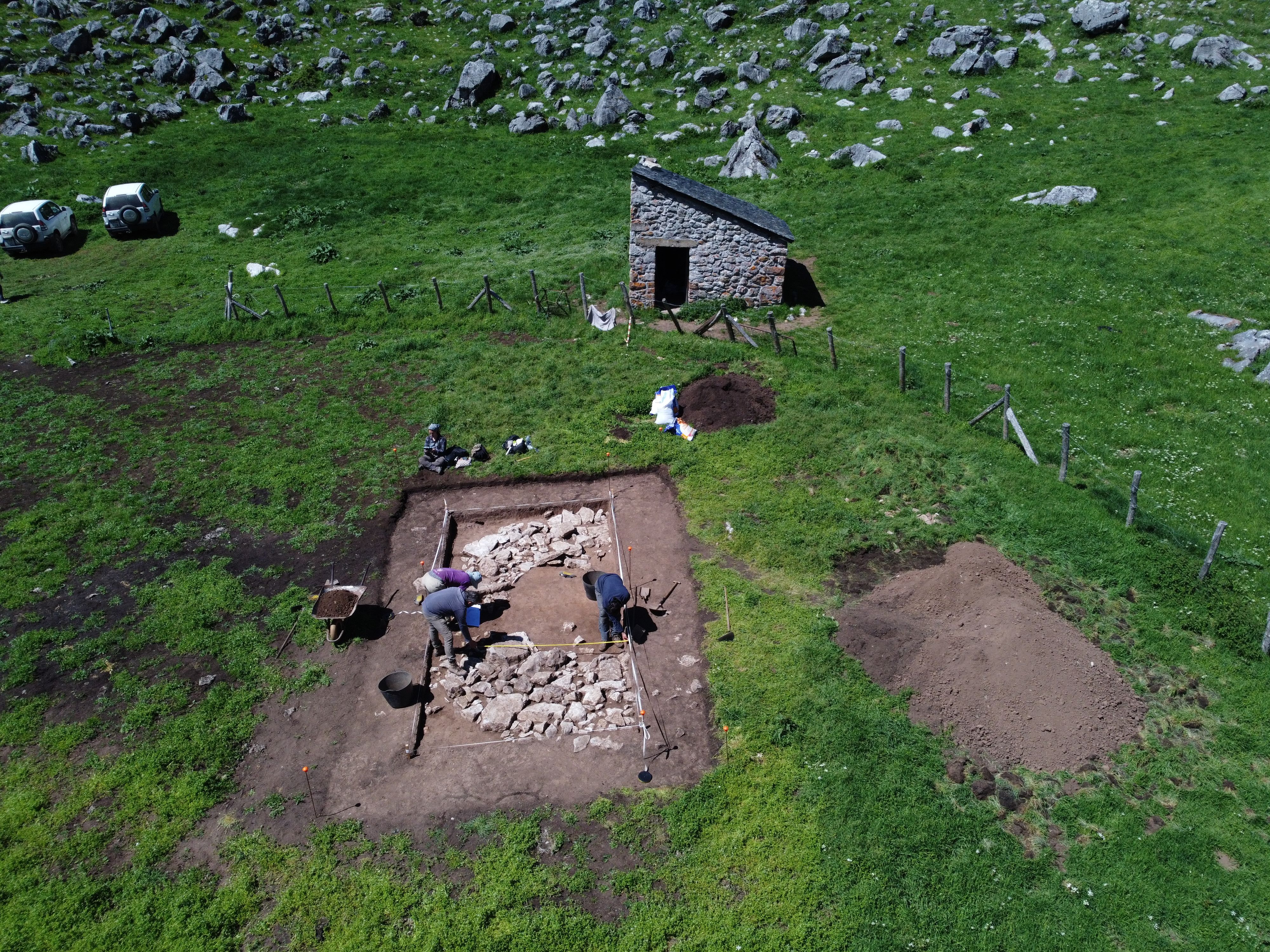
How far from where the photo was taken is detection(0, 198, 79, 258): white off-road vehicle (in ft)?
112

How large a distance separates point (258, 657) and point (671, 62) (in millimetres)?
45059

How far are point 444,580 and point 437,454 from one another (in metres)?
6.07

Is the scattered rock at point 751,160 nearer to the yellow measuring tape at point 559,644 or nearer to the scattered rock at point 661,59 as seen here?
the scattered rock at point 661,59

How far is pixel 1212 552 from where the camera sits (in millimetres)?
14977

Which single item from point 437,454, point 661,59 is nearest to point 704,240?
point 437,454

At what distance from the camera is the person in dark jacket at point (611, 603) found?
14781mm

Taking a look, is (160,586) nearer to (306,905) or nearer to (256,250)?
(306,905)

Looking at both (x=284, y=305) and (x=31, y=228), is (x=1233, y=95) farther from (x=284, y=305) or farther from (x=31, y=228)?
(x=31, y=228)

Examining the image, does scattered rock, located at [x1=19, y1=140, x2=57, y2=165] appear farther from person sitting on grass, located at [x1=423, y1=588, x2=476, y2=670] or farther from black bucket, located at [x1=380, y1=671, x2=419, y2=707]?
black bucket, located at [x1=380, y1=671, x2=419, y2=707]

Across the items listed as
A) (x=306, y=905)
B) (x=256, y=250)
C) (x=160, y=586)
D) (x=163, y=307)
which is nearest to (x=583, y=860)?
(x=306, y=905)

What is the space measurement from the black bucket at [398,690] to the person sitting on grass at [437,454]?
7133 millimetres

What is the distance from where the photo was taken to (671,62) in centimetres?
4781

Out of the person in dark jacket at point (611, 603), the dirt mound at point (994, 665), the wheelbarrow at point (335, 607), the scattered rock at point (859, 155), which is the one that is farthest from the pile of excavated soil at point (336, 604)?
the scattered rock at point (859, 155)

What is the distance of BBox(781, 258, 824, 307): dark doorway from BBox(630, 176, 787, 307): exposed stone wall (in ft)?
2.33
